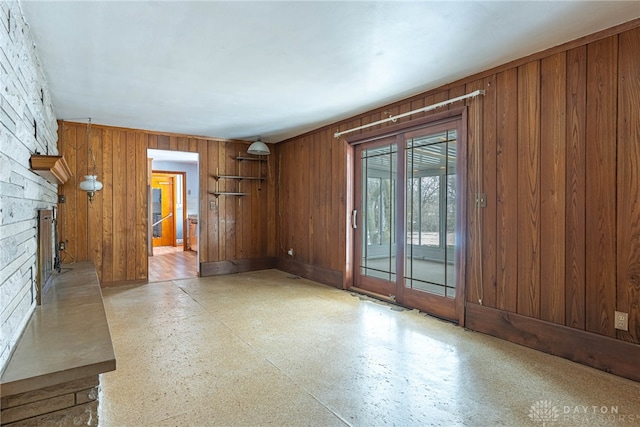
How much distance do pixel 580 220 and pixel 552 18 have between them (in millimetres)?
1400

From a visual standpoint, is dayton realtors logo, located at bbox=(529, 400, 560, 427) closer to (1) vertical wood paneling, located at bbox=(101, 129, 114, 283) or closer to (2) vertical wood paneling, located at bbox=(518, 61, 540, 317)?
(2) vertical wood paneling, located at bbox=(518, 61, 540, 317)

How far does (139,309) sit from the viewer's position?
3896 millimetres

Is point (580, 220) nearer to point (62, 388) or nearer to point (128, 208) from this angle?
point (62, 388)

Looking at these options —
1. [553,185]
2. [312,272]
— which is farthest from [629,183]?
[312,272]

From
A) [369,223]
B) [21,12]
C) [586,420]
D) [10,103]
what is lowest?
[586,420]

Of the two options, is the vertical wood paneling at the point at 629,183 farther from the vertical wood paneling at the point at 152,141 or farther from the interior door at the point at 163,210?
the interior door at the point at 163,210

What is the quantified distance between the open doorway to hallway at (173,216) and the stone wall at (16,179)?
349 centimetres

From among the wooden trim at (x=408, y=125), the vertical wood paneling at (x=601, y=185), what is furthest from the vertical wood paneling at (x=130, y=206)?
the vertical wood paneling at (x=601, y=185)

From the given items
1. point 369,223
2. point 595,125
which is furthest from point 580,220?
point 369,223

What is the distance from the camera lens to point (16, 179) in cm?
181

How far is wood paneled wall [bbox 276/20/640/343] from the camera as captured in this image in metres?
2.31

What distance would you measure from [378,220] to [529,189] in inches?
76.1

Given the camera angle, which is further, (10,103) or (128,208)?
(128,208)

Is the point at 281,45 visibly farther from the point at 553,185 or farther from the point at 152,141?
the point at 152,141
